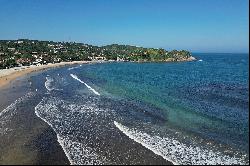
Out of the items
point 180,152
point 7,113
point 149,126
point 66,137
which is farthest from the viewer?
point 7,113

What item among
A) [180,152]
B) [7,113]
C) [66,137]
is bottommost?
[180,152]

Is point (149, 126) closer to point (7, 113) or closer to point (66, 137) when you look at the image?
point (66, 137)

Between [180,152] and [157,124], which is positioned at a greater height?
[157,124]

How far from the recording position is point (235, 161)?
2025 cm

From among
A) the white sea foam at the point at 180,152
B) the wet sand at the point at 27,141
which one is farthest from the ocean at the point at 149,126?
the wet sand at the point at 27,141

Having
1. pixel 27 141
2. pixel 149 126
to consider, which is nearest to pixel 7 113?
pixel 27 141

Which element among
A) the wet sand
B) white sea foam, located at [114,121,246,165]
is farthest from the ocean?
the wet sand

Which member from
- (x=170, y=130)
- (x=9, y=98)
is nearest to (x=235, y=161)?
(x=170, y=130)

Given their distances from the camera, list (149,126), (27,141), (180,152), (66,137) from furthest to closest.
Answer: (149,126) → (66,137) → (27,141) → (180,152)

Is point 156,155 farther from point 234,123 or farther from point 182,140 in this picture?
point 234,123

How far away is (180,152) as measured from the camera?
22.0 meters

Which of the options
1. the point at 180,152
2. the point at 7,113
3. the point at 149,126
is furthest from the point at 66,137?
the point at 7,113

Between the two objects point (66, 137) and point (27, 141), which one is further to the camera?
point (66, 137)

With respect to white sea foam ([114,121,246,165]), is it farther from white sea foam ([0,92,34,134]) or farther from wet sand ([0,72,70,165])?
white sea foam ([0,92,34,134])
